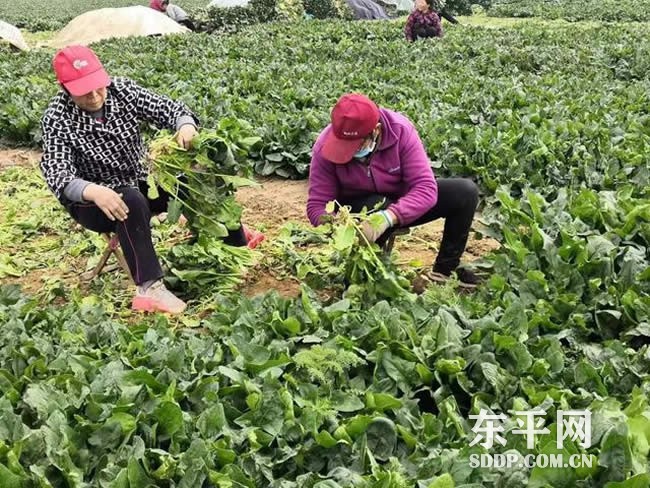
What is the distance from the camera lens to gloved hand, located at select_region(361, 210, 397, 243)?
4.26 meters

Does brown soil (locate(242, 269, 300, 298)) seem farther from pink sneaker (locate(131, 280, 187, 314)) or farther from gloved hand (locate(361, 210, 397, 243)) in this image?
gloved hand (locate(361, 210, 397, 243))

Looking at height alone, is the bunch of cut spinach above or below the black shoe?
above

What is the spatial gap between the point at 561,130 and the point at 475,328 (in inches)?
151

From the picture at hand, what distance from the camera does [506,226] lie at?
498 cm

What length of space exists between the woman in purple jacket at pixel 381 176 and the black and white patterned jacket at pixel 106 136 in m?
1.08

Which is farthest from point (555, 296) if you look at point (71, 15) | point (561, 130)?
point (71, 15)

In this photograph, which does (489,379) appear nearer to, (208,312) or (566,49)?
(208,312)

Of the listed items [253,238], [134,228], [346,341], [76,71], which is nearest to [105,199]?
[134,228]

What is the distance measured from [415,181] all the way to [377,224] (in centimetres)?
56

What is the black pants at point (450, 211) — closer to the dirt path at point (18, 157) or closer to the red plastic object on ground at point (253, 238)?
the red plastic object on ground at point (253, 238)

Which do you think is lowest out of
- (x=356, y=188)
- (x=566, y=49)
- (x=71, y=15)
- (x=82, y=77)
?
(x=71, y=15)

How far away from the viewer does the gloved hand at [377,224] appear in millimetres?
4258

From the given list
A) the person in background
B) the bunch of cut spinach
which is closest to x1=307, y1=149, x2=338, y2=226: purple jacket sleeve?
the bunch of cut spinach

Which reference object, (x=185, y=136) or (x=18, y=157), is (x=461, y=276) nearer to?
(x=185, y=136)
